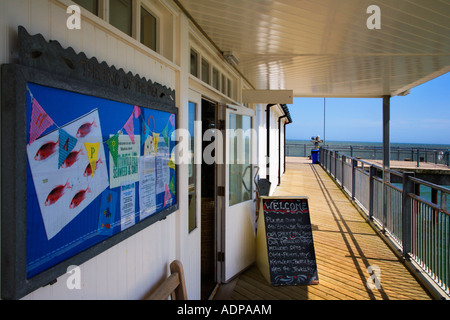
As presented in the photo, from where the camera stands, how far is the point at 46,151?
1.03 m

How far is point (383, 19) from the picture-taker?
98.2 inches

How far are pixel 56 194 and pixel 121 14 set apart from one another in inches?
42.2

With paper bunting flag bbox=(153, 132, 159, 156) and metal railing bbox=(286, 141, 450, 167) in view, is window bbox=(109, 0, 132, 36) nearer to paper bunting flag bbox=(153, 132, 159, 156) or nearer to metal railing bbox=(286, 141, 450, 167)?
paper bunting flag bbox=(153, 132, 159, 156)

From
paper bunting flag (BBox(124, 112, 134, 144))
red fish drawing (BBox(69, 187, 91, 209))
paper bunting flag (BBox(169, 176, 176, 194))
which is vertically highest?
paper bunting flag (BBox(124, 112, 134, 144))

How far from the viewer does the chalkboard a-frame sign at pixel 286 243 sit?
3629mm

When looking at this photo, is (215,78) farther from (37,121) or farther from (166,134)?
(37,121)

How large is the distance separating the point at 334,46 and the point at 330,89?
3.14m

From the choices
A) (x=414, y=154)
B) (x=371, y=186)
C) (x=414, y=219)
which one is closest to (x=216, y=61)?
(x=414, y=219)

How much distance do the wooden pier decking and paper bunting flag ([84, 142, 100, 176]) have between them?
253cm

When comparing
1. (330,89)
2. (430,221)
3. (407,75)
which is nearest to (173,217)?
(430,221)

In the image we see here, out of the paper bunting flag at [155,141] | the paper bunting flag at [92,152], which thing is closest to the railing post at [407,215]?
the paper bunting flag at [155,141]

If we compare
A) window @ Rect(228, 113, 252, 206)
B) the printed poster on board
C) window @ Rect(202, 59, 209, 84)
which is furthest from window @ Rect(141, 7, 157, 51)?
window @ Rect(228, 113, 252, 206)

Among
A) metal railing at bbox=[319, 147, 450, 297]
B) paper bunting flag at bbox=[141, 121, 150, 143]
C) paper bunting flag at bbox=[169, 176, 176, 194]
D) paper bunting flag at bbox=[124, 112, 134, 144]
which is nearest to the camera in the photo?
paper bunting flag at bbox=[124, 112, 134, 144]

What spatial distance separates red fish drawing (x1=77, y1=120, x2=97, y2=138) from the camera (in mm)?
1192
